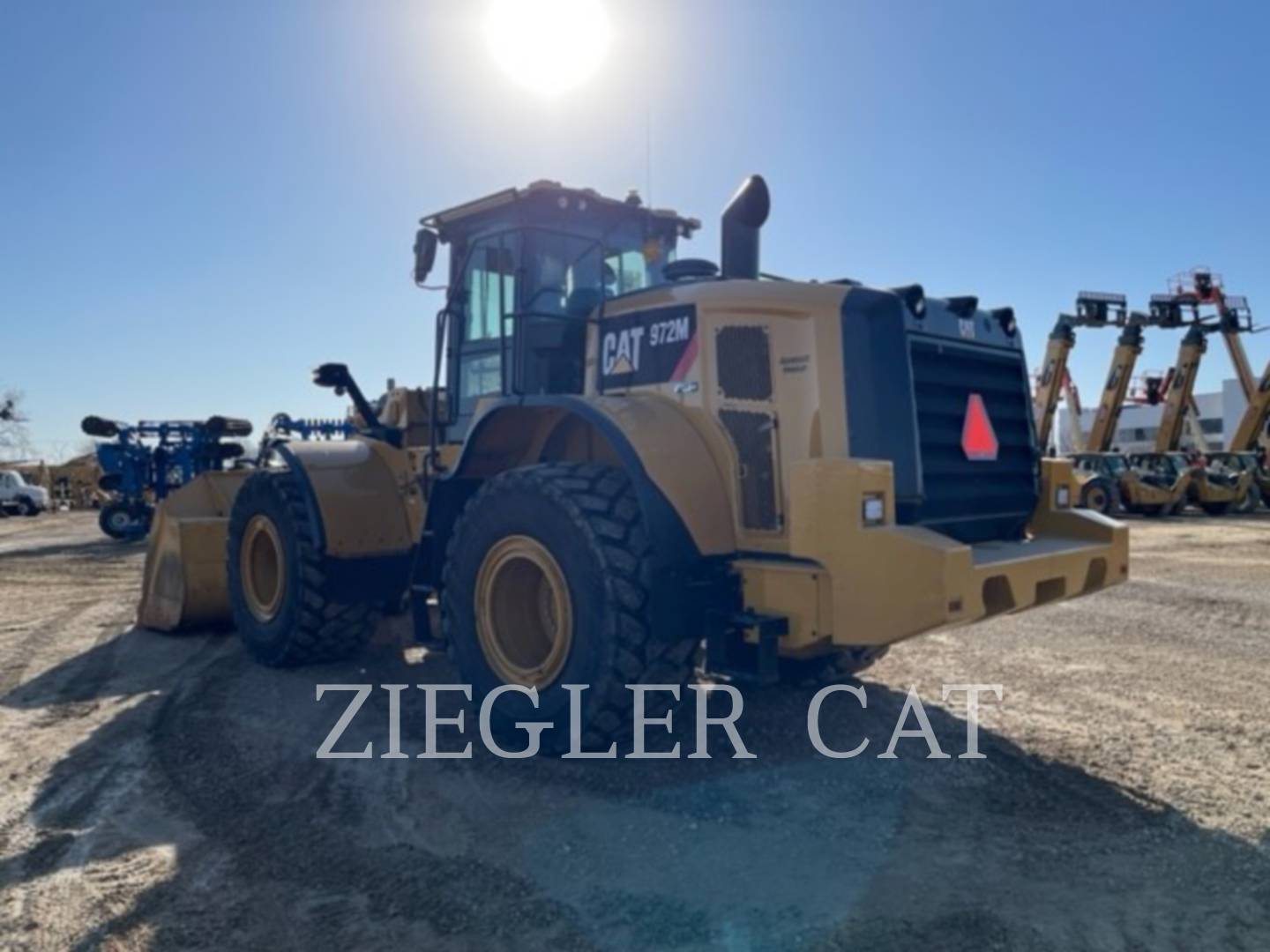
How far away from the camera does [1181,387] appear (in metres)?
33.2

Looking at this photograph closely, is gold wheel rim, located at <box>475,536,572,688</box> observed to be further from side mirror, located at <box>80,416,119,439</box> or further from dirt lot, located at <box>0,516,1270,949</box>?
side mirror, located at <box>80,416,119,439</box>

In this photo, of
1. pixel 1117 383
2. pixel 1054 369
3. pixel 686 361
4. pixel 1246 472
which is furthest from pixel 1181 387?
pixel 686 361

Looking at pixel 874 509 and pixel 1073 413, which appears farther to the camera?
pixel 1073 413

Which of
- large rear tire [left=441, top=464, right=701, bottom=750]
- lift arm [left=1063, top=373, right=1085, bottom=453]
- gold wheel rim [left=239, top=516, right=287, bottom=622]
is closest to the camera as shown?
large rear tire [left=441, top=464, right=701, bottom=750]

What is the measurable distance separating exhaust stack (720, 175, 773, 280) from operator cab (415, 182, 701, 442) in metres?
0.61

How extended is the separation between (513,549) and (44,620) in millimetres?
6450

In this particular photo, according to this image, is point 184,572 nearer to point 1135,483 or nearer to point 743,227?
point 743,227

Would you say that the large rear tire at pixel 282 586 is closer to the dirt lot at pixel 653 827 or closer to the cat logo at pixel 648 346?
the dirt lot at pixel 653 827

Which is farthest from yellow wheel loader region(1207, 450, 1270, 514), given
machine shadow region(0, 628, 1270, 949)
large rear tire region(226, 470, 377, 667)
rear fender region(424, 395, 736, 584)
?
rear fender region(424, 395, 736, 584)

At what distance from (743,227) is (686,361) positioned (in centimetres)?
89

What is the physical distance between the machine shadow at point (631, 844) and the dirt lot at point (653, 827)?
0.01 m

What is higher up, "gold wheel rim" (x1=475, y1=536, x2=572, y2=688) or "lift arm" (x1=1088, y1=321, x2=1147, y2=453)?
"lift arm" (x1=1088, y1=321, x2=1147, y2=453)

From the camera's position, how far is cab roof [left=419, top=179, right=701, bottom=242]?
588 cm

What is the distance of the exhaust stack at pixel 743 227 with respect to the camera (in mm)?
5184
